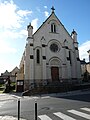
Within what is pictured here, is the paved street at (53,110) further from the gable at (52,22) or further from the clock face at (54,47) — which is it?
the gable at (52,22)

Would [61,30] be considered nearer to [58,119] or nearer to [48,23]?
[48,23]

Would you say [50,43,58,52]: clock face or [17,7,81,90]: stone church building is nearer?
[17,7,81,90]: stone church building

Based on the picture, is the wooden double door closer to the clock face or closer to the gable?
the clock face

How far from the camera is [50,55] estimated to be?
111 feet

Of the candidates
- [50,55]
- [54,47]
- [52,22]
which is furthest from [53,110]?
[52,22]

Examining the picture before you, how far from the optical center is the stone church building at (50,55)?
3203cm

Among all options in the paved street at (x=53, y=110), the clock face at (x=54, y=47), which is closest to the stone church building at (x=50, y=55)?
the clock face at (x=54, y=47)

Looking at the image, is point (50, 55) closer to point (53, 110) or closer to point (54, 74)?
point (54, 74)

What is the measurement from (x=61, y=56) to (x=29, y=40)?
707 centimetres

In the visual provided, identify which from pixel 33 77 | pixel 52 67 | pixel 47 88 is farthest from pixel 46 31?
pixel 47 88

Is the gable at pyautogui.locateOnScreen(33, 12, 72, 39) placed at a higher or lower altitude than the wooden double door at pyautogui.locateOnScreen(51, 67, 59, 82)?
higher

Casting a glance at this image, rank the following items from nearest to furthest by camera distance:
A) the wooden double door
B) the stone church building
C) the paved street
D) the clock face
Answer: the paved street → the stone church building → the wooden double door → the clock face

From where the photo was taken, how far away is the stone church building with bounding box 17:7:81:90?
32.0 meters

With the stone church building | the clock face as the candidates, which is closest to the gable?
the stone church building
